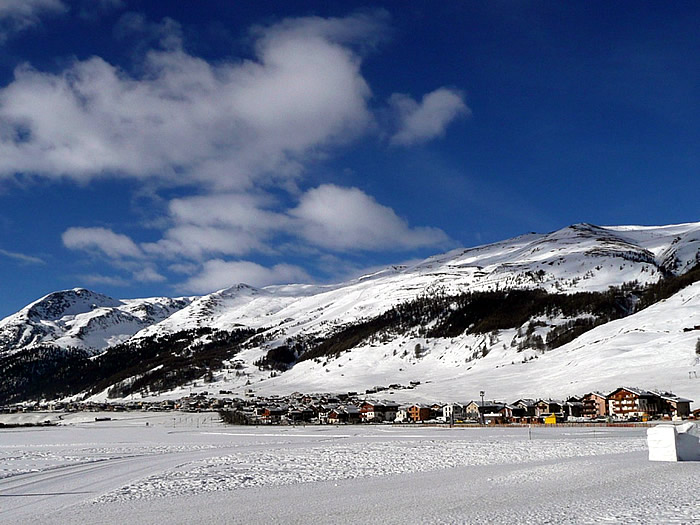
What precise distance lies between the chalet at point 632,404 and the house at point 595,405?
4.72 feet

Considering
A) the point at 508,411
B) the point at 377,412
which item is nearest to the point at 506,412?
the point at 508,411

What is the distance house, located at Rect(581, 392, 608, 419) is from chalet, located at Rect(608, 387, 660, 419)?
56.7 inches

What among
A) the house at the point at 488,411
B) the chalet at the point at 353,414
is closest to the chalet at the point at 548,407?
the house at the point at 488,411

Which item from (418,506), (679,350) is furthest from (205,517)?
(679,350)

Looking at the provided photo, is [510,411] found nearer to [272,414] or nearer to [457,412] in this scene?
[457,412]

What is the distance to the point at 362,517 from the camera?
16188 mm

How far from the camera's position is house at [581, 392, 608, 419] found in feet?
373

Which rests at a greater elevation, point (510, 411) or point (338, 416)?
point (510, 411)

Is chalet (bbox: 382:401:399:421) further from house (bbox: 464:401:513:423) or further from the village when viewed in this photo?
house (bbox: 464:401:513:423)

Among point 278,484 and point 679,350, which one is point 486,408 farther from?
point 278,484

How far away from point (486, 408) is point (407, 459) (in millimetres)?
88848

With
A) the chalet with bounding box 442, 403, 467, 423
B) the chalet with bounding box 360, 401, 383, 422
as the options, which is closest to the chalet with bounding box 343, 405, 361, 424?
the chalet with bounding box 360, 401, 383, 422

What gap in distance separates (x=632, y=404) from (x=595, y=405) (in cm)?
1108

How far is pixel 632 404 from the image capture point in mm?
106562
